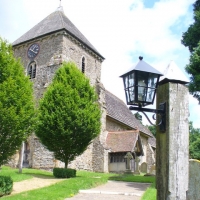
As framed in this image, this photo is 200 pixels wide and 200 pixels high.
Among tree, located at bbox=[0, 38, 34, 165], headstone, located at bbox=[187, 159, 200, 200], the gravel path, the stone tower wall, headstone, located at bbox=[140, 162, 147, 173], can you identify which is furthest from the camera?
headstone, located at bbox=[140, 162, 147, 173]

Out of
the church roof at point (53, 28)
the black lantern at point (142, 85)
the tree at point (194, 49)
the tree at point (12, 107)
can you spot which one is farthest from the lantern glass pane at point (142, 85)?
the church roof at point (53, 28)

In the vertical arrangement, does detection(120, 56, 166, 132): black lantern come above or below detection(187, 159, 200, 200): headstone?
above

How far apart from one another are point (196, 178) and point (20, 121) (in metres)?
10.7

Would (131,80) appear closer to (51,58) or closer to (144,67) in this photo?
(144,67)

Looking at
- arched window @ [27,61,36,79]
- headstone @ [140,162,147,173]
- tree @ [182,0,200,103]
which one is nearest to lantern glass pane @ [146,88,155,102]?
tree @ [182,0,200,103]

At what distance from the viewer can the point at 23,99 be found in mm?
13203

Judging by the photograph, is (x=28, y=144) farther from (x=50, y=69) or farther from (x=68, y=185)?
(x=68, y=185)

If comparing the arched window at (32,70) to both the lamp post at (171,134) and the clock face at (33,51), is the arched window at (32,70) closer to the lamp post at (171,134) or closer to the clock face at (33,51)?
the clock face at (33,51)

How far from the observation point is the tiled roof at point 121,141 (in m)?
27.6

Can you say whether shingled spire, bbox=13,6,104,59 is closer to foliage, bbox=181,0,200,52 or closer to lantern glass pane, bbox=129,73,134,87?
foliage, bbox=181,0,200,52

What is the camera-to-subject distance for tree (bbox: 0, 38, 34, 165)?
1252 centimetres

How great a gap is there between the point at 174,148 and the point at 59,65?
23.0m

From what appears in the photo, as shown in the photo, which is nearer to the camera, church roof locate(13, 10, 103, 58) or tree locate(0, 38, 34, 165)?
tree locate(0, 38, 34, 165)

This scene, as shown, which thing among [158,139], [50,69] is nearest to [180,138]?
[158,139]
